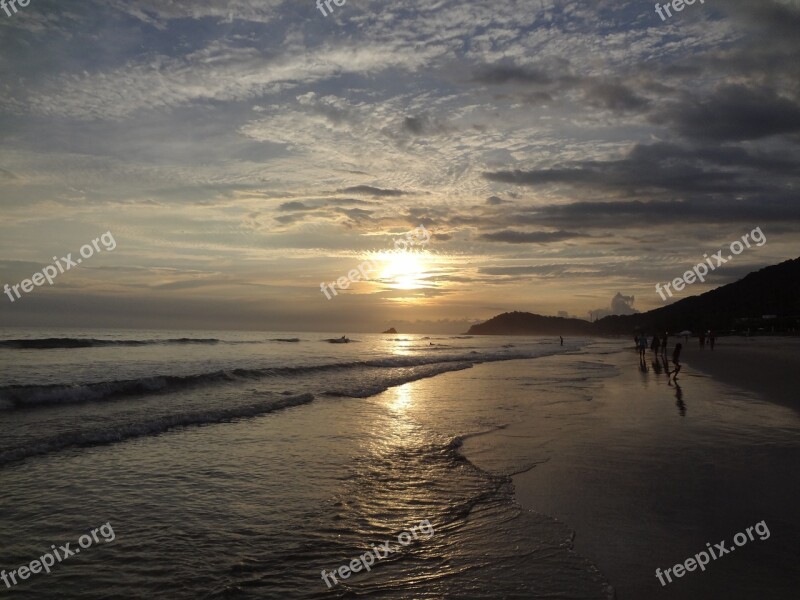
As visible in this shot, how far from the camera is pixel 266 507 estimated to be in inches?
332

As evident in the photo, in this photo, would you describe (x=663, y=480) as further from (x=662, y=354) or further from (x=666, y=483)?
(x=662, y=354)

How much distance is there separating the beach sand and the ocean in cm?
46

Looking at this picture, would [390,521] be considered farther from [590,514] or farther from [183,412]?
[183,412]

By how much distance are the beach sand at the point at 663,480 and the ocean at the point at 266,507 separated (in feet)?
1.50

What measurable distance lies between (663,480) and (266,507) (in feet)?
22.7

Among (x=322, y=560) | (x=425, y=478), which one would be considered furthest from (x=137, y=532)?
(x=425, y=478)

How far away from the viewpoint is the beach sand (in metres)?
5.92

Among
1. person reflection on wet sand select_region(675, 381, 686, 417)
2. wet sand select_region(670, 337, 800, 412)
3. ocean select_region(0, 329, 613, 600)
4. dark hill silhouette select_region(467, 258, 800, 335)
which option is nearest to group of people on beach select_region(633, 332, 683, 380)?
wet sand select_region(670, 337, 800, 412)

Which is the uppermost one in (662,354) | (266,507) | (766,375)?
(662,354)

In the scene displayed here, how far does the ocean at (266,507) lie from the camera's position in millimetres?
5941

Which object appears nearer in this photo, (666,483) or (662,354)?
(666,483)

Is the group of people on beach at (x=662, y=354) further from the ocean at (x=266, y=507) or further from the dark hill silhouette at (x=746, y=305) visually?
the dark hill silhouette at (x=746, y=305)

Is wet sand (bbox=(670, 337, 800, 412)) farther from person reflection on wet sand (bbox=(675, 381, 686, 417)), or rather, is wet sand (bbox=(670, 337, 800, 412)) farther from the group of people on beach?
person reflection on wet sand (bbox=(675, 381, 686, 417))

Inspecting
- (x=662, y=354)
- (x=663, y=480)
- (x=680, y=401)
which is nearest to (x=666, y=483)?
(x=663, y=480)
